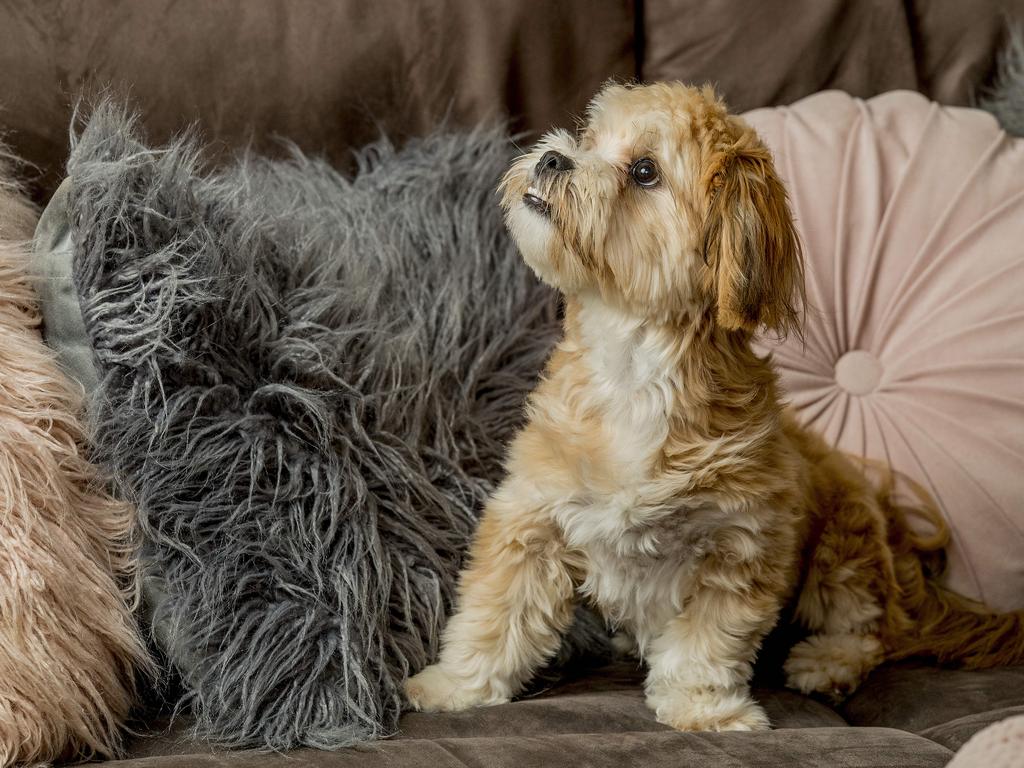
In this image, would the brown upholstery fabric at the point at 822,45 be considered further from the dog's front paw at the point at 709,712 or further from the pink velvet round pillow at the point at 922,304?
the dog's front paw at the point at 709,712

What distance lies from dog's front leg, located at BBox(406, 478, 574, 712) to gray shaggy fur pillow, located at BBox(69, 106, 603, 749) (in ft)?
0.18

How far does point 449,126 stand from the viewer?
5.39 feet

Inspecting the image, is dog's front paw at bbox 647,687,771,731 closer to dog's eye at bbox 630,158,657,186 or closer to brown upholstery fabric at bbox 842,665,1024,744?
brown upholstery fabric at bbox 842,665,1024,744

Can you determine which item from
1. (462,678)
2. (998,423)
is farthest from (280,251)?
(998,423)

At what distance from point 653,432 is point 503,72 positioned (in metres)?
0.74

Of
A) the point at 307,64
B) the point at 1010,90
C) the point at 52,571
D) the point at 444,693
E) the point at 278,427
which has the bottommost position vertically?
the point at 444,693

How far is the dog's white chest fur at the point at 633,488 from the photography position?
115 cm

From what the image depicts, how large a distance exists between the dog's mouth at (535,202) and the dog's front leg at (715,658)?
470 mm

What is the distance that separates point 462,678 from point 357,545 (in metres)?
0.20

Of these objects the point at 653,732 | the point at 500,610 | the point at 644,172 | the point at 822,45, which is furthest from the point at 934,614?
the point at 822,45

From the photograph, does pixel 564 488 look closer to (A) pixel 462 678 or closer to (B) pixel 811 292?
(A) pixel 462 678

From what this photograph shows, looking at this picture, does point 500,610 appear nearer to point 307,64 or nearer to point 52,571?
point 52,571

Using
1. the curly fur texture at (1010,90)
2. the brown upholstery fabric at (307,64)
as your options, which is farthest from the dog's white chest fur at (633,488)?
the curly fur texture at (1010,90)

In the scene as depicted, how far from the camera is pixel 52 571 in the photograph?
1065 millimetres
